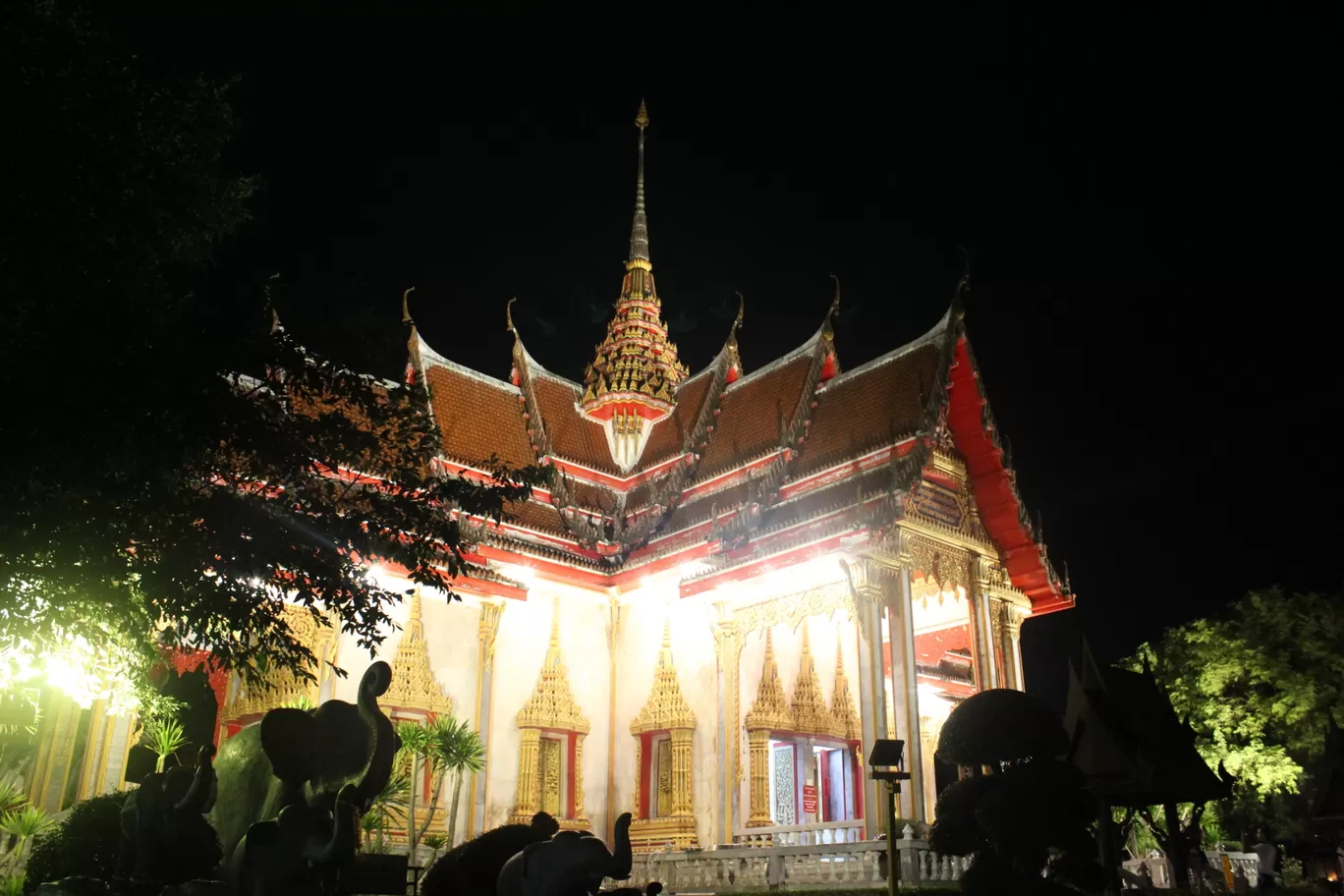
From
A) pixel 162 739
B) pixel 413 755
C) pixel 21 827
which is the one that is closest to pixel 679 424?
pixel 413 755

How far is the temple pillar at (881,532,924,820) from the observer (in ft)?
45.7

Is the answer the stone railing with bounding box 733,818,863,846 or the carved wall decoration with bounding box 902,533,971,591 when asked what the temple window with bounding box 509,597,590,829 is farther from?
the carved wall decoration with bounding box 902,533,971,591

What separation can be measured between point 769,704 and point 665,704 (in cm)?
Result: 172

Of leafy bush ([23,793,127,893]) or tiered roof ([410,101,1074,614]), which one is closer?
leafy bush ([23,793,127,893])

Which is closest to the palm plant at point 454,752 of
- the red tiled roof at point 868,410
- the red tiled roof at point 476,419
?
the red tiled roof at point 476,419

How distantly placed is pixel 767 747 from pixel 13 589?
1147 cm

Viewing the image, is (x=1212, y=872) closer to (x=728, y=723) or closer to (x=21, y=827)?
(x=728, y=723)

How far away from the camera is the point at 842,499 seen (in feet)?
53.8

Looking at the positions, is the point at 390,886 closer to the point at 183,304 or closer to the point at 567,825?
the point at 183,304

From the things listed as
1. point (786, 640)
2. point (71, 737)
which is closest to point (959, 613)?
point (786, 640)

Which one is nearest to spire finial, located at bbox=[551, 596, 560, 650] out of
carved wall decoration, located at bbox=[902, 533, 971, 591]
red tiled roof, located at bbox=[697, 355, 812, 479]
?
red tiled roof, located at bbox=[697, 355, 812, 479]

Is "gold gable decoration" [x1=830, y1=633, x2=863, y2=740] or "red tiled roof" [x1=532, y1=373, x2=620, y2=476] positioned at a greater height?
"red tiled roof" [x1=532, y1=373, x2=620, y2=476]

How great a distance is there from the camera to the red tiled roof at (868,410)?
1708 centimetres

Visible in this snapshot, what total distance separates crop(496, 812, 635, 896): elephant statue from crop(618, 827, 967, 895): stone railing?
823 cm
